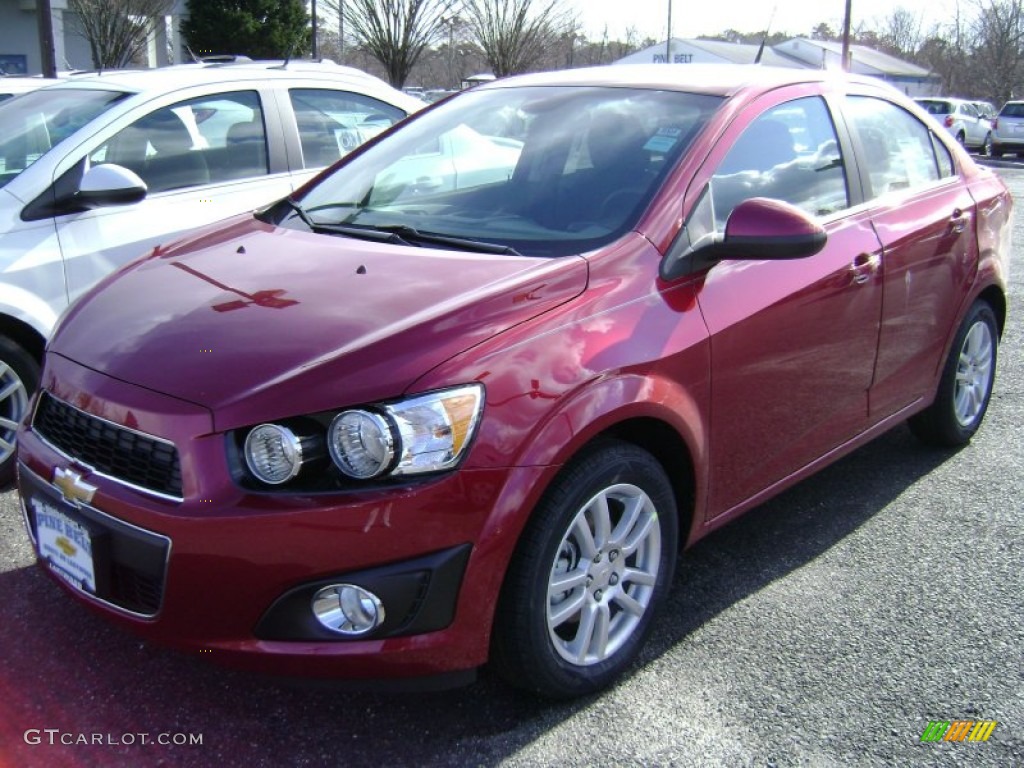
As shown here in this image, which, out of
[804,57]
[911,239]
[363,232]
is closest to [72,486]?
[363,232]

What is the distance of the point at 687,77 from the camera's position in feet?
11.5

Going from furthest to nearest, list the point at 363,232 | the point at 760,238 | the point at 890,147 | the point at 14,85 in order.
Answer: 1. the point at 14,85
2. the point at 890,147
3. the point at 363,232
4. the point at 760,238

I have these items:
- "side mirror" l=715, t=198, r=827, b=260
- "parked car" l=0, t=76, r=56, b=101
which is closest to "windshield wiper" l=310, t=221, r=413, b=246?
"side mirror" l=715, t=198, r=827, b=260

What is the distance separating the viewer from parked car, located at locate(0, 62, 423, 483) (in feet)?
13.5

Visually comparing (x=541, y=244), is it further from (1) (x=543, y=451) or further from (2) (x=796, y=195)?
(2) (x=796, y=195)

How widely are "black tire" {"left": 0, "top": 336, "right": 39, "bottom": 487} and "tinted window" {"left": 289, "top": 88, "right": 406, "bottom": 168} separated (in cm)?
177

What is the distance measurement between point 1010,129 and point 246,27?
75.1 feet

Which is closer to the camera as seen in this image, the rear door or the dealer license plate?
the dealer license plate

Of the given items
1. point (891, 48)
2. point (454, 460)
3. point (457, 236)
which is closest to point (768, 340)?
point (457, 236)

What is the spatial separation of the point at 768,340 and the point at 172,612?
6.16 ft

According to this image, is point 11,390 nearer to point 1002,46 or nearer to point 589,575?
point 589,575

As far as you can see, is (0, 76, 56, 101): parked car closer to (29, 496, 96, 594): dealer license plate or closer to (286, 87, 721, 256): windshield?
(286, 87, 721, 256): windshield

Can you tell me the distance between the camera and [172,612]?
7.65 feet

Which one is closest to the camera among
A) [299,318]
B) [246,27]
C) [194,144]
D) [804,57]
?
[299,318]
